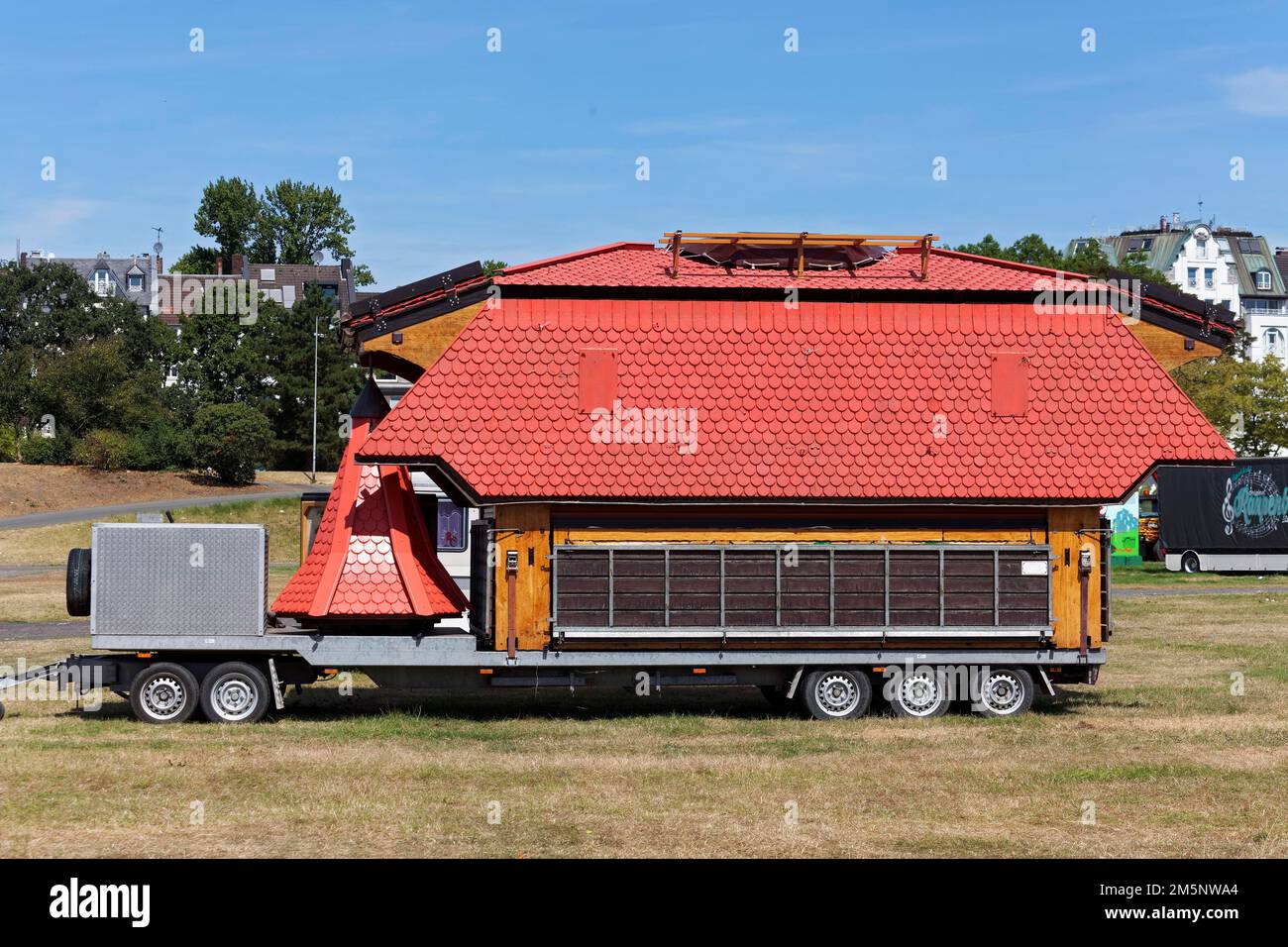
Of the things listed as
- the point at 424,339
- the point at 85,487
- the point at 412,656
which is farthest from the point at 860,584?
the point at 85,487

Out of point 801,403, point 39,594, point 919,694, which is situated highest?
point 801,403

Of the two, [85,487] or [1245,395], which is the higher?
[1245,395]

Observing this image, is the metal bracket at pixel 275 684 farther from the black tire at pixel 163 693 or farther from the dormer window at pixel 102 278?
the dormer window at pixel 102 278

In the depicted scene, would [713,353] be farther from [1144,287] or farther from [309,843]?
[309,843]

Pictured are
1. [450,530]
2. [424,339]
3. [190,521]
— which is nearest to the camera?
[424,339]

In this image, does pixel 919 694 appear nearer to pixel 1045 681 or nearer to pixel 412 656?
pixel 1045 681

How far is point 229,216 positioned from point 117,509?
7852 centimetres

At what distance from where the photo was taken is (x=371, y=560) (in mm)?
18016

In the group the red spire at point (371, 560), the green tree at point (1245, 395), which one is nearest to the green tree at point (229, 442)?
the green tree at point (1245, 395)

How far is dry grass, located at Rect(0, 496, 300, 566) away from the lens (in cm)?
4931

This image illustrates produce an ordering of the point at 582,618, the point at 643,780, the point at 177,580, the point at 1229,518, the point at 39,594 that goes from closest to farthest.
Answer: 1. the point at 643,780
2. the point at 177,580
3. the point at 582,618
4. the point at 39,594
5. the point at 1229,518

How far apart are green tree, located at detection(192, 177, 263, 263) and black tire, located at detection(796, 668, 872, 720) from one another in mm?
121181

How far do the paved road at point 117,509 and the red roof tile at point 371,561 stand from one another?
36.4 metres
